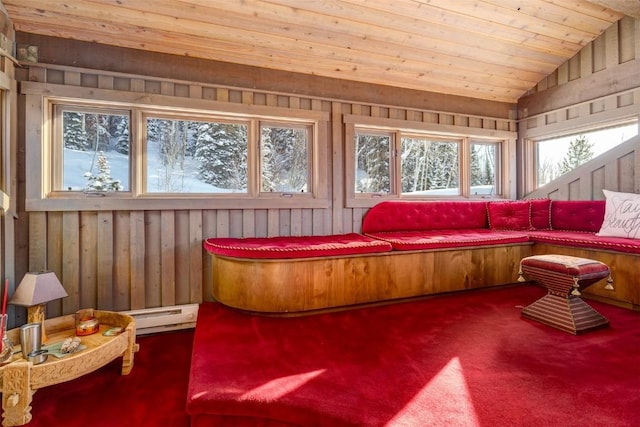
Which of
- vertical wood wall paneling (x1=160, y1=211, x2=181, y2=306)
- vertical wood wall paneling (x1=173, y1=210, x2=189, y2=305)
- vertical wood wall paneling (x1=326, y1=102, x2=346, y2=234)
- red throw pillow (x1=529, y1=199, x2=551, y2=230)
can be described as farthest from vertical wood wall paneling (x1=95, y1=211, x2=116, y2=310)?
red throw pillow (x1=529, y1=199, x2=551, y2=230)

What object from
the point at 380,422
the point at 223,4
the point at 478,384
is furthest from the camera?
the point at 223,4

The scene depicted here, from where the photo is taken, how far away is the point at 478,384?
1.55m

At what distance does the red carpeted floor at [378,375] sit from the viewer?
1363 mm

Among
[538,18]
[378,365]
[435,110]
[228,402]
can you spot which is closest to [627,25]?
[538,18]

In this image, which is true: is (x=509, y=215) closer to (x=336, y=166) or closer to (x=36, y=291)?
(x=336, y=166)

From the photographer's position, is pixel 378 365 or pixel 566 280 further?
pixel 566 280

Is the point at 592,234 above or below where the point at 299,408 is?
above

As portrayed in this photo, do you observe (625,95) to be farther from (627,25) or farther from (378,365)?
(378,365)

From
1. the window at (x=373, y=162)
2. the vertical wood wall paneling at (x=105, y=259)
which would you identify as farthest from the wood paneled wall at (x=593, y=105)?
the vertical wood wall paneling at (x=105, y=259)

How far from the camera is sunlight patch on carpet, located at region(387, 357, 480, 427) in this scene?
1.28 m

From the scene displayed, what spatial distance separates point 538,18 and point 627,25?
1004mm

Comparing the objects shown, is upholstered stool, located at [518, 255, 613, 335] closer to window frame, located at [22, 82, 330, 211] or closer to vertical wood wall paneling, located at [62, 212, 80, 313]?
window frame, located at [22, 82, 330, 211]

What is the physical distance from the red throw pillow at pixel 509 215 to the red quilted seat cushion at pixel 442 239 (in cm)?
42

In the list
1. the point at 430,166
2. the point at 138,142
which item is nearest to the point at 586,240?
the point at 430,166
